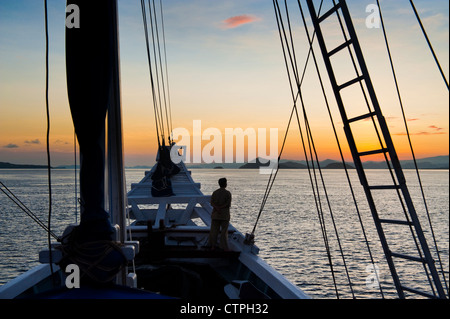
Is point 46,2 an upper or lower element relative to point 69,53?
upper

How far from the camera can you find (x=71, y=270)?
342 centimetres

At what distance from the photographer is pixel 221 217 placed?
9.66m

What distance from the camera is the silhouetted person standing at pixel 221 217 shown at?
9.66 m

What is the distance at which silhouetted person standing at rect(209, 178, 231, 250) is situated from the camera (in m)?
9.66

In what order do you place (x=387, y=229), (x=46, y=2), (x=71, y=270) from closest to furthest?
(x=71, y=270), (x=46, y=2), (x=387, y=229)
